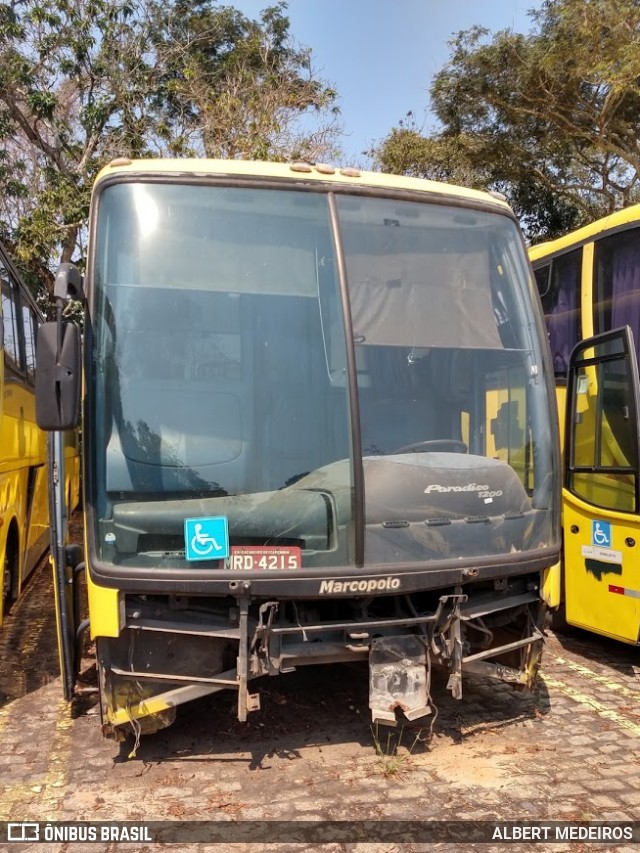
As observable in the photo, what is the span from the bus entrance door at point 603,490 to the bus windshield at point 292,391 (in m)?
1.37

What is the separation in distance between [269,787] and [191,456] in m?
1.78

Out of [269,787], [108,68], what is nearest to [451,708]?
[269,787]

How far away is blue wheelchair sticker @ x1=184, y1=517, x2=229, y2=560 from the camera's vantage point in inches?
142

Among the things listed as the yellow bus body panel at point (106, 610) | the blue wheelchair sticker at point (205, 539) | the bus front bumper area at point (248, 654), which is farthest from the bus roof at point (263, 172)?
the bus front bumper area at point (248, 654)

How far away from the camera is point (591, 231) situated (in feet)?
20.9

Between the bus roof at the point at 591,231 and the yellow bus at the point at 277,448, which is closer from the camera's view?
the yellow bus at the point at 277,448

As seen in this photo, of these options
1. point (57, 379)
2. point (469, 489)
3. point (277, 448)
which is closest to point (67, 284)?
point (57, 379)

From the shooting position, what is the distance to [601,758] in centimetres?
414

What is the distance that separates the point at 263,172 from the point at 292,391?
1.27m

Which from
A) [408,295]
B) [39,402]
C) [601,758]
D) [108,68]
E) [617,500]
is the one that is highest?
[108,68]

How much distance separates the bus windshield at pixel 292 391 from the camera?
12.2 ft

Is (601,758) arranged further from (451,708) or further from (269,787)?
(269,787)

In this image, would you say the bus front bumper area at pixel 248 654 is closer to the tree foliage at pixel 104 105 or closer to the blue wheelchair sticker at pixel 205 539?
the blue wheelchair sticker at pixel 205 539

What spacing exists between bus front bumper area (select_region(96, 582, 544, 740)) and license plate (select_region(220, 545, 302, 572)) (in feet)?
0.59
